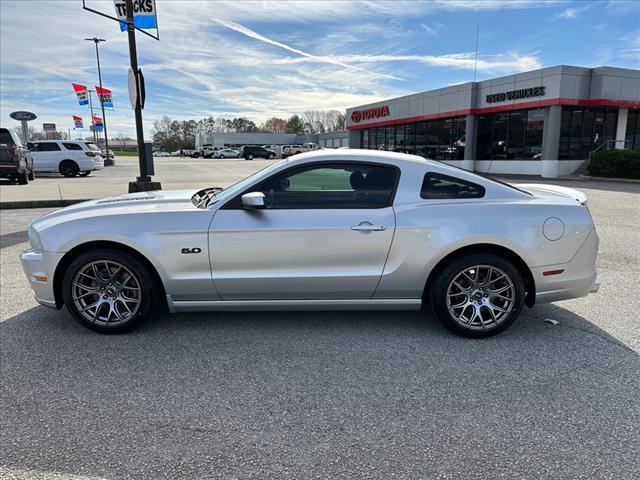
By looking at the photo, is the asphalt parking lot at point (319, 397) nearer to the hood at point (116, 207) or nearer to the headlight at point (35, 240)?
the headlight at point (35, 240)

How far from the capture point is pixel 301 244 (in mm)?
3746

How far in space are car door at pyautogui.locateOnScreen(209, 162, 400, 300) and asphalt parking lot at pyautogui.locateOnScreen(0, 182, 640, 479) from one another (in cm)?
44

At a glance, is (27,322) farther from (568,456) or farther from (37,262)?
(568,456)

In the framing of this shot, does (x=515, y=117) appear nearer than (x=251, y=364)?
No

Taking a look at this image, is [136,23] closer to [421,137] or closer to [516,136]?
[516,136]

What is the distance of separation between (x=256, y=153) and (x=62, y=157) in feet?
121

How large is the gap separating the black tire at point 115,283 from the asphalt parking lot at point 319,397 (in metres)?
0.11

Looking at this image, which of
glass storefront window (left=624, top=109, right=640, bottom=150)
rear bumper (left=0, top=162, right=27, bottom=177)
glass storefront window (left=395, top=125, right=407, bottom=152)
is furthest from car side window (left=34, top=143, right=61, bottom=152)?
glass storefront window (left=624, top=109, right=640, bottom=150)

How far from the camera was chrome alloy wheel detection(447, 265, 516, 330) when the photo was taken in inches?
151

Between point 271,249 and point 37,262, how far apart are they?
192 centimetres

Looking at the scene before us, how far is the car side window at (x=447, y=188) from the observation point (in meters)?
3.89

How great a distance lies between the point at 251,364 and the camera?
11.3ft

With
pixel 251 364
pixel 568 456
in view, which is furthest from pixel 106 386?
pixel 568 456

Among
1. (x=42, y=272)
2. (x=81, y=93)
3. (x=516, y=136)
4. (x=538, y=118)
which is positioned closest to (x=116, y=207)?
(x=42, y=272)
